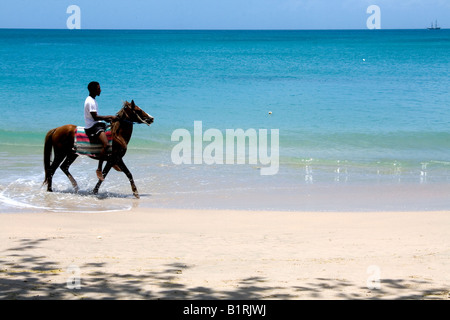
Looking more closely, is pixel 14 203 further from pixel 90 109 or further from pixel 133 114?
pixel 133 114

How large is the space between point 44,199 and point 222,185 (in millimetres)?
3332

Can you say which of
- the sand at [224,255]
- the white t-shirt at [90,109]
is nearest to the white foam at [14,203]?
the sand at [224,255]

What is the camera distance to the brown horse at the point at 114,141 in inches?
474

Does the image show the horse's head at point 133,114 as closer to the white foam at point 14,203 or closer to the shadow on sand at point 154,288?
the white foam at point 14,203

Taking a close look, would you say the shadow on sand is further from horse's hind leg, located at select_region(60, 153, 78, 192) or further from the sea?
horse's hind leg, located at select_region(60, 153, 78, 192)

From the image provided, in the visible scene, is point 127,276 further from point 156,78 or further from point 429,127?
point 156,78

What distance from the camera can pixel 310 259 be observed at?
8.09m

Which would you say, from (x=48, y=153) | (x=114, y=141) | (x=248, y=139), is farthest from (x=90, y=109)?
(x=248, y=139)

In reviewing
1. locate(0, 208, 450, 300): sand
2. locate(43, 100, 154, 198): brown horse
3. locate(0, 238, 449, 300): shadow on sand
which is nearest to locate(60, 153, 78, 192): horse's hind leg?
locate(43, 100, 154, 198): brown horse

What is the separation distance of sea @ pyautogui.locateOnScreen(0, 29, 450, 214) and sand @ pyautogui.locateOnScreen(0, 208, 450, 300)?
120cm

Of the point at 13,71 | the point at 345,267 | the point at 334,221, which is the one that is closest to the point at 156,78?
the point at 13,71

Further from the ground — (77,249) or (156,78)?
(156,78)

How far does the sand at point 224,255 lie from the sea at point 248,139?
3.93 feet

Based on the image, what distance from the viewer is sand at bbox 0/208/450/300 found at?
6.75 metres
